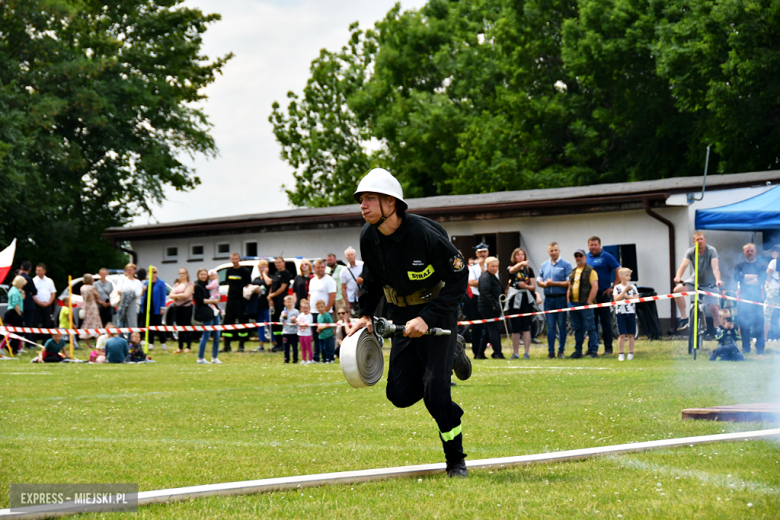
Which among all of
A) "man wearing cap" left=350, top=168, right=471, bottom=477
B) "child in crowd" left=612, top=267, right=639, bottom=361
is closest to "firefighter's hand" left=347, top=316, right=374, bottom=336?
"man wearing cap" left=350, top=168, right=471, bottom=477

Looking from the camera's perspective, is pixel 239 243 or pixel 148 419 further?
pixel 239 243

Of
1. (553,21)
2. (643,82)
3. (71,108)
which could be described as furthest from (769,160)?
(71,108)

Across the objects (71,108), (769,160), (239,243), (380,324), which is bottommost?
(380,324)

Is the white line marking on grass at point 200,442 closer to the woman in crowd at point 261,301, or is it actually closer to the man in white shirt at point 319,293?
the man in white shirt at point 319,293

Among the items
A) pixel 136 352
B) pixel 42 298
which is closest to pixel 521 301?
pixel 136 352

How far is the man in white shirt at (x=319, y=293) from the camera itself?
1875 centimetres

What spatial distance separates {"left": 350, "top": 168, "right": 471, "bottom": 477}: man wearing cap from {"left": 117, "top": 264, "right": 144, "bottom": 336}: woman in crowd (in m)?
15.8

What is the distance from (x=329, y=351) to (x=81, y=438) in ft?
35.2

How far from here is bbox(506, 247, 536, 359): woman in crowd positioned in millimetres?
18031

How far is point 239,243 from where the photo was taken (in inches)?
1288

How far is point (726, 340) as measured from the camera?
50.1 ft

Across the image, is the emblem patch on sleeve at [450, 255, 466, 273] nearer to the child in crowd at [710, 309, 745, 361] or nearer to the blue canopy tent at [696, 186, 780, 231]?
the child in crowd at [710, 309, 745, 361]

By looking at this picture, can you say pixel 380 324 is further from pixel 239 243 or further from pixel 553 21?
pixel 553 21

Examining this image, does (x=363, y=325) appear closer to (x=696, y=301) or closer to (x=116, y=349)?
(x=696, y=301)
